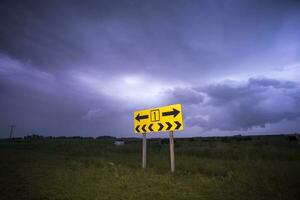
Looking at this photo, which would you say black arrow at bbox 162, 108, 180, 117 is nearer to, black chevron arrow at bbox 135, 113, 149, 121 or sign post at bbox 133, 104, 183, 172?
sign post at bbox 133, 104, 183, 172

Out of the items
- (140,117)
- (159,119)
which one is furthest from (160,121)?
(140,117)

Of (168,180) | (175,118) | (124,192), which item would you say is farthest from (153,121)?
(124,192)

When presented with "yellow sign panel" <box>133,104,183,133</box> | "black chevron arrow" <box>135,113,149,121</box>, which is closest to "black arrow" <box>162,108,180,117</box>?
"yellow sign panel" <box>133,104,183,133</box>

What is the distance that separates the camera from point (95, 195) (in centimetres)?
569

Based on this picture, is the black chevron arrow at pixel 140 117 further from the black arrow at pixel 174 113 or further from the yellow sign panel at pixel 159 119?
the black arrow at pixel 174 113

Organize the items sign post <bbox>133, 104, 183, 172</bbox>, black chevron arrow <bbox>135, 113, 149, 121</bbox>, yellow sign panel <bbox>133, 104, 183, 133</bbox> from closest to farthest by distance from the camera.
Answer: sign post <bbox>133, 104, 183, 172</bbox>
yellow sign panel <bbox>133, 104, 183, 133</bbox>
black chevron arrow <bbox>135, 113, 149, 121</bbox>

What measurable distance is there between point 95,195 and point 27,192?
2111 millimetres

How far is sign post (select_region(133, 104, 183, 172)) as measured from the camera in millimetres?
9945

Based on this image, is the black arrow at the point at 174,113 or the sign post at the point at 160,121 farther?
the black arrow at the point at 174,113

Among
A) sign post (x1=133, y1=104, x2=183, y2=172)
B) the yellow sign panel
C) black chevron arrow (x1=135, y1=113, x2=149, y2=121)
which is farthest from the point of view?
black chevron arrow (x1=135, y1=113, x2=149, y2=121)

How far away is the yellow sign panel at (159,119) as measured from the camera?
33.0ft

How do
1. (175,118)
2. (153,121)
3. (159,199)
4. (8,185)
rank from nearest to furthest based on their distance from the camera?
1. (159,199)
2. (8,185)
3. (175,118)
4. (153,121)

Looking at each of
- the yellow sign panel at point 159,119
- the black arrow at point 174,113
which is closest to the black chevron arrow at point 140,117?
the yellow sign panel at point 159,119

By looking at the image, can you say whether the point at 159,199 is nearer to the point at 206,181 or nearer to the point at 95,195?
the point at 95,195
